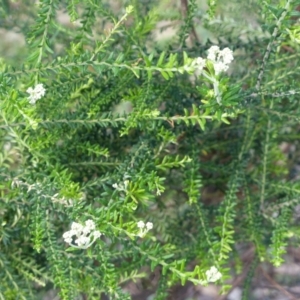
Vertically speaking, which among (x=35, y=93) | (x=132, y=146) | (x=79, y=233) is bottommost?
(x=132, y=146)

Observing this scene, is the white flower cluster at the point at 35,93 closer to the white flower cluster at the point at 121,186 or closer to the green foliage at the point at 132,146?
the green foliage at the point at 132,146

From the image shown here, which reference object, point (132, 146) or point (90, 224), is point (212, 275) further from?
point (132, 146)

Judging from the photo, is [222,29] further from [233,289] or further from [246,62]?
[233,289]

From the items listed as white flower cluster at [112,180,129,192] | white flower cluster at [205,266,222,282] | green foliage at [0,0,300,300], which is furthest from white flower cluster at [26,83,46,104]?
white flower cluster at [205,266,222,282]

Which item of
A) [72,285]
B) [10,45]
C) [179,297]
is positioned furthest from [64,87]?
[10,45]

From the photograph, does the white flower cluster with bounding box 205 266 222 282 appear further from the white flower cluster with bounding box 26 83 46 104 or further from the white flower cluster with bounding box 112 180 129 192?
the white flower cluster with bounding box 26 83 46 104

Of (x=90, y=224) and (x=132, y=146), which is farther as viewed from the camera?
(x=132, y=146)

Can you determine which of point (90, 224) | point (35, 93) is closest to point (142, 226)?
point (90, 224)

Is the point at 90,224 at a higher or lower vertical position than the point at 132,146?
higher
